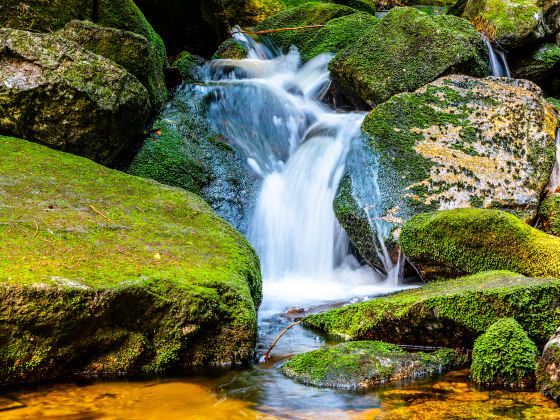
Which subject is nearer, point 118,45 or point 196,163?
point 118,45

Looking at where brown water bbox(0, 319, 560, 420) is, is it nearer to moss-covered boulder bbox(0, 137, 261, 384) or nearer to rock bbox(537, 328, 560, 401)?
rock bbox(537, 328, 560, 401)

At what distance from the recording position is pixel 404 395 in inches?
128

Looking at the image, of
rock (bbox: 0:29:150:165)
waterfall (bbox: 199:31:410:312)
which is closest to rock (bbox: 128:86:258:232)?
waterfall (bbox: 199:31:410:312)

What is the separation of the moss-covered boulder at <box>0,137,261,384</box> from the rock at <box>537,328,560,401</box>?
1895 mm

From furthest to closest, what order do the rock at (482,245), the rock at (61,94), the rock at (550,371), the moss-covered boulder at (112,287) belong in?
the rock at (61,94), the rock at (482,245), the moss-covered boulder at (112,287), the rock at (550,371)

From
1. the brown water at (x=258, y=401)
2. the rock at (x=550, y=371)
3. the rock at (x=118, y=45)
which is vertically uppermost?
the rock at (x=118, y=45)

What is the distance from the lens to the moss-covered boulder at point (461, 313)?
3758 mm

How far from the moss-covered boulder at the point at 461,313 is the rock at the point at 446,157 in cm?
212

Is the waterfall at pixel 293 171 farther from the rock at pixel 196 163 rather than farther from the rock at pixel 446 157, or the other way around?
the rock at pixel 446 157

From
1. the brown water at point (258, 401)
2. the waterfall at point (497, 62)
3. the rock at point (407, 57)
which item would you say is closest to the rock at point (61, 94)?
the brown water at point (258, 401)

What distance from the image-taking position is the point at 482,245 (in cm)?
553

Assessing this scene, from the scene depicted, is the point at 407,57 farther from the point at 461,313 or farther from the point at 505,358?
the point at 505,358

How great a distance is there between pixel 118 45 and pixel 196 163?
1.89 metres

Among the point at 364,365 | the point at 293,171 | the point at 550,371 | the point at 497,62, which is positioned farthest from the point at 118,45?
the point at 497,62
